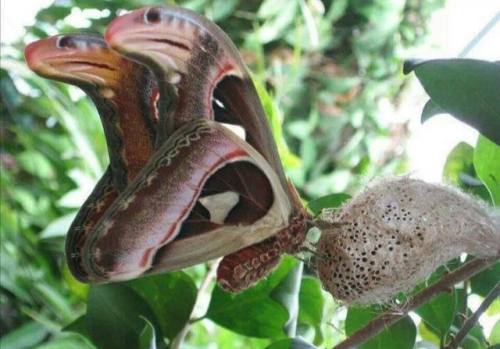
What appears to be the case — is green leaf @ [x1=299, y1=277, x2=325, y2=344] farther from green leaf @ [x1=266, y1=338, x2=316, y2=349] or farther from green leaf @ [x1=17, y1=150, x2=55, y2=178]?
green leaf @ [x1=17, y1=150, x2=55, y2=178]

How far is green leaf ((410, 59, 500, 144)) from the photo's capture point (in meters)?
0.39

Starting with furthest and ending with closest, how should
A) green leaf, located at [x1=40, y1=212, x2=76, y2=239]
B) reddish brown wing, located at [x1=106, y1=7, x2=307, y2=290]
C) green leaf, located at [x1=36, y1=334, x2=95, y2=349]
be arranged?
green leaf, located at [x1=40, y1=212, x2=76, y2=239] → green leaf, located at [x1=36, y1=334, x2=95, y2=349] → reddish brown wing, located at [x1=106, y1=7, x2=307, y2=290]

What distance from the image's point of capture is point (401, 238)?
16.1 inches

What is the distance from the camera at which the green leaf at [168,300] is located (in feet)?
1.79

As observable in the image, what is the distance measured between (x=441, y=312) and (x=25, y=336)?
1.89 feet

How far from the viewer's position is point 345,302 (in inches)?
16.7

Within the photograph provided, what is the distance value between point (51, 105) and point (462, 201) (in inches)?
→ 31.6

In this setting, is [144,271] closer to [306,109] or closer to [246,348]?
[246,348]

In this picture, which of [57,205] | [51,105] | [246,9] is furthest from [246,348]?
[246,9]

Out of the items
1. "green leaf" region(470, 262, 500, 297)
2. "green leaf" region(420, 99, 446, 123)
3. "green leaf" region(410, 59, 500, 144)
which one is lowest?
"green leaf" region(470, 262, 500, 297)

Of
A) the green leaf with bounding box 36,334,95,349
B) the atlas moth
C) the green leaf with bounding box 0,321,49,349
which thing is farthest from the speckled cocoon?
the green leaf with bounding box 0,321,49,349

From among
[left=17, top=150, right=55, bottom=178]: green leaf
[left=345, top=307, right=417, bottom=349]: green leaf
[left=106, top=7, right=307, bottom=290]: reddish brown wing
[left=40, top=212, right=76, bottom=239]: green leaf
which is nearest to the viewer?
[left=106, top=7, right=307, bottom=290]: reddish brown wing

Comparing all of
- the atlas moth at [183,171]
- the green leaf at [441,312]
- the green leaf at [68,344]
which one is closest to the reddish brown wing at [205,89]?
the atlas moth at [183,171]

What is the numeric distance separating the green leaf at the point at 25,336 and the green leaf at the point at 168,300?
1.24ft
